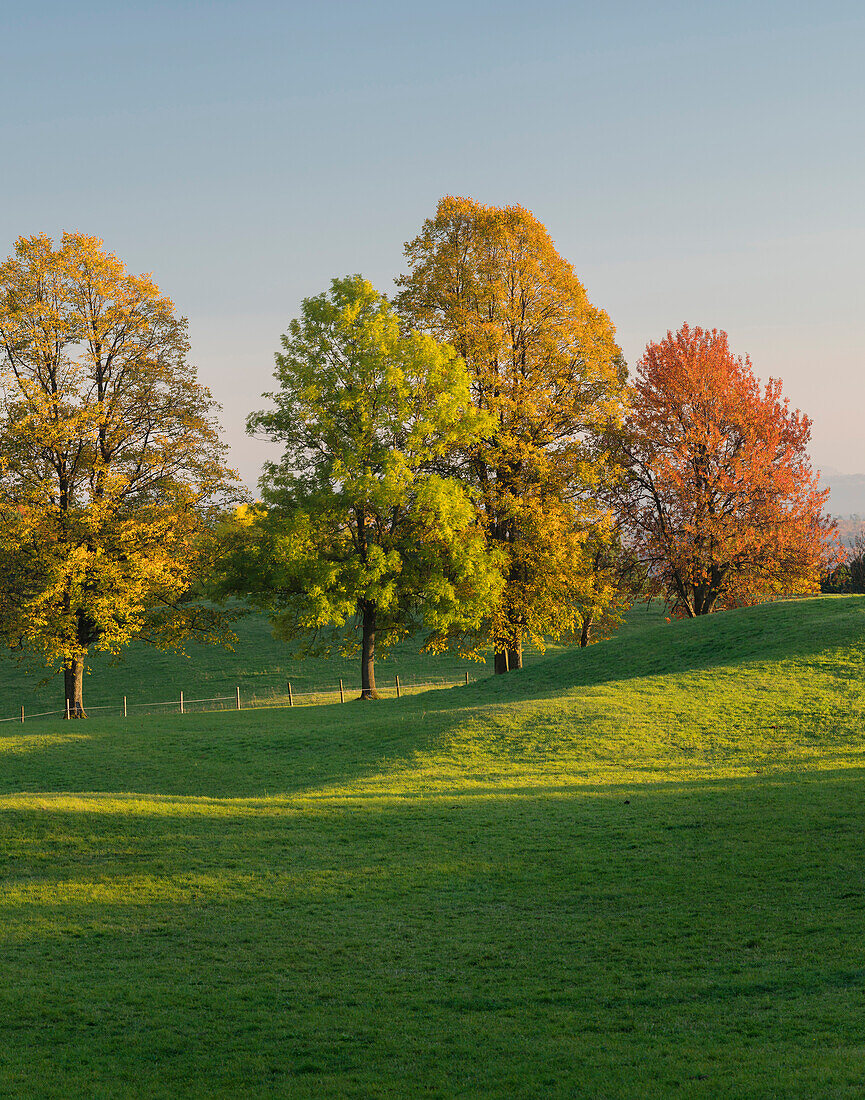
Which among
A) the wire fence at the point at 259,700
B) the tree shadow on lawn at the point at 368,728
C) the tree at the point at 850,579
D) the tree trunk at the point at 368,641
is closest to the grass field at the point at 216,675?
the wire fence at the point at 259,700

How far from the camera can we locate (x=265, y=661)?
5291 centimetres

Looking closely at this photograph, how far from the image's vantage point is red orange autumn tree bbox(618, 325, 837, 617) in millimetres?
36188

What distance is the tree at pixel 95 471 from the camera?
99.4 ft

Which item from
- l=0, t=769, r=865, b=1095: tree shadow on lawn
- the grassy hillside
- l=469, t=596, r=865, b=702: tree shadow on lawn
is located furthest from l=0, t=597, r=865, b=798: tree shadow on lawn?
the grassy hillside

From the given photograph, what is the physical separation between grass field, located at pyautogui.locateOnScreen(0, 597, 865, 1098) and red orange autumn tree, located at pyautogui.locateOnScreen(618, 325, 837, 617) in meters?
14.5

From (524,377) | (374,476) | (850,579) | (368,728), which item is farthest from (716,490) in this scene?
(850,579)

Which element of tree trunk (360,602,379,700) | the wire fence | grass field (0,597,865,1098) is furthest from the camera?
the wire fence

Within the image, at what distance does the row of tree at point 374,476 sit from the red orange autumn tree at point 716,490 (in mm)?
159

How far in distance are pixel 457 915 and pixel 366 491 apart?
2062cm

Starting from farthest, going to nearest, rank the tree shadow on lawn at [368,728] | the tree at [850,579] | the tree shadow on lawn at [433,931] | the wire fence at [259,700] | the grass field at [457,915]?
the tree at [850,579]
the wire fence at [259,700]
the tree shadow on lawn at [368,728]
the tree shadow on lawn at [433,931]
the grass field at [457,915]

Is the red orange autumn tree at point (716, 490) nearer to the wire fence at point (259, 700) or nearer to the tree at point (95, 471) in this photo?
the wire fence at point (259, 700)

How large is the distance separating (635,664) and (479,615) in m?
5.41

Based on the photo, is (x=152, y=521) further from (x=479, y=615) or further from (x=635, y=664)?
(x=635, y=664)

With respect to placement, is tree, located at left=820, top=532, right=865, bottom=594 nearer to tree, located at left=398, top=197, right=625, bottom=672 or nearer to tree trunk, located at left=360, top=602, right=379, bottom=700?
tree, located at left=398, top=197, right=625, bottom=672
